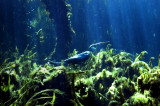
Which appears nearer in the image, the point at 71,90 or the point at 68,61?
the point at 71,90

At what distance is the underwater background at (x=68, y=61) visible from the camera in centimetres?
246

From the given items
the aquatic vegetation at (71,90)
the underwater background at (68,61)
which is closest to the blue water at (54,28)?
the underwater background at (68,61)

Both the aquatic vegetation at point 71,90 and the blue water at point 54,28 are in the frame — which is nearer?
the aquatic vegetation at point 71,90

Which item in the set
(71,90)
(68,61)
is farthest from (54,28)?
(71,90)

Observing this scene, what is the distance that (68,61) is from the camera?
4.73 meters

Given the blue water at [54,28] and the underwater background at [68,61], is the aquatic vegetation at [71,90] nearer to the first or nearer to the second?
the underwater background at [68,61]

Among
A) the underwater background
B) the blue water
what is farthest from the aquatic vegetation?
the blue water

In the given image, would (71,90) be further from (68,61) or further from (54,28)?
(54,28)

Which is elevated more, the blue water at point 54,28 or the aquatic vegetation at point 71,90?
the blue water at point 54,28

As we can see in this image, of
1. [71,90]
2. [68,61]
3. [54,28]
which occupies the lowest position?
[71,90]

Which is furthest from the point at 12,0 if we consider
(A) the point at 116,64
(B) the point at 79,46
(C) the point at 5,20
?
(A) the point at 116,64

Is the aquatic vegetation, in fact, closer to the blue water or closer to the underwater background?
the underwater background

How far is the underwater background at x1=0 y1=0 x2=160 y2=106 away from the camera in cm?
246

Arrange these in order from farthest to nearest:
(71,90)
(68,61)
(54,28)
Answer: (54,28), (68,61), (71,90)
